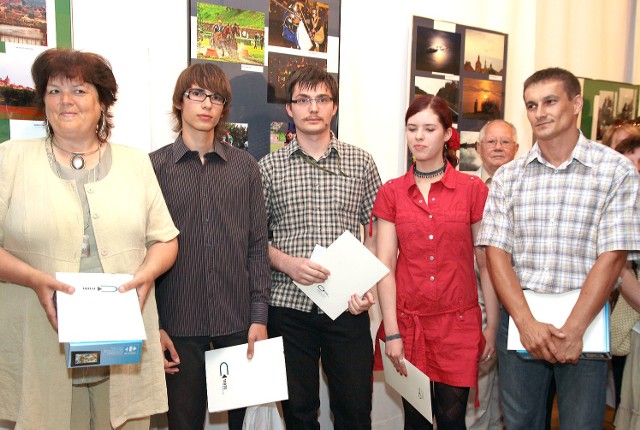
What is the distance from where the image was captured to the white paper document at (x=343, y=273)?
2.24 meters

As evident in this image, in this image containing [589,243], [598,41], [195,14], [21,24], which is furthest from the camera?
[598,41]

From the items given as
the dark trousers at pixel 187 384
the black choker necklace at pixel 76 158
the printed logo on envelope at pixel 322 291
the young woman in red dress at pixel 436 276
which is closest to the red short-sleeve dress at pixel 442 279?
the young woman in red dress at pixel 436 276

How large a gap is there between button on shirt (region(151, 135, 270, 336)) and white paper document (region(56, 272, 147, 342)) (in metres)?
0.36

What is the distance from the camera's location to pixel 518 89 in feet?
12.3

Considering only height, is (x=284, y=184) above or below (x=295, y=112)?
below

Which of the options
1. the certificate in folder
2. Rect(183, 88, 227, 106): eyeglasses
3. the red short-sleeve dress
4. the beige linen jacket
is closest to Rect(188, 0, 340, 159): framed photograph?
Rect(183, 88, 227, 106): eyeglasses

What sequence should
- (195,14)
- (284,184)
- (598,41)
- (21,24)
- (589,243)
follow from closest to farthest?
(589,243) → (21,24) → (284,184) → (195,14) → (598,41)

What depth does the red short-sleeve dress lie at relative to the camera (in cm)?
226

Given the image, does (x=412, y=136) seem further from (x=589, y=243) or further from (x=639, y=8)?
(x=639, y=8)

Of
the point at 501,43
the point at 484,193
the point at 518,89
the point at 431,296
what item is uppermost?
the point at 501,43

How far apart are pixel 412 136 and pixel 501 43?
5.68 feet

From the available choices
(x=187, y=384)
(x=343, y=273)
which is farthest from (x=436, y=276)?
(x=187, y=384)

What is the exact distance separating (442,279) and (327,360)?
2.12 ft

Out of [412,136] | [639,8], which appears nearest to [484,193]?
[412,136]
